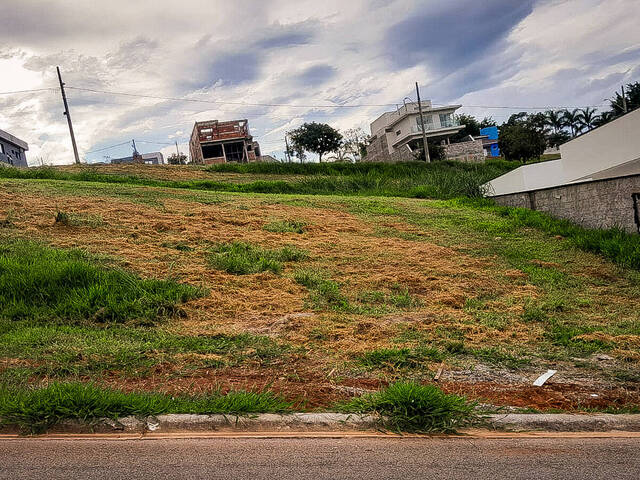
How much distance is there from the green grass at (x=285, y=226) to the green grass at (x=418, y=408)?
24.3ft

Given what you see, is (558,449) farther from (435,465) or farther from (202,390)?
(202,390)

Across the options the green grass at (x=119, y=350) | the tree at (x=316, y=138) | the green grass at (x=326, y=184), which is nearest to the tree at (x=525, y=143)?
the tree at (x=316, y=138)

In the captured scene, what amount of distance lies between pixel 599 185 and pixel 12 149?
170 feet

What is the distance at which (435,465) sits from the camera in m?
2.85

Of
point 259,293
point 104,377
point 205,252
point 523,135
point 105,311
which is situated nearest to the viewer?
point 104,377

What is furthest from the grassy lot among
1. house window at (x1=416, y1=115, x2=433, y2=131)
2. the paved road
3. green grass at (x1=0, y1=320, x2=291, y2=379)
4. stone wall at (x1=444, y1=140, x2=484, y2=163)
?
house window at (x1=416, y1=115, x2=433, y2=131)

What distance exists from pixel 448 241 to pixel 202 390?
26.2 ft

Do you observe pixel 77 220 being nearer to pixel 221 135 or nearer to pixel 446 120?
pixel 221 135

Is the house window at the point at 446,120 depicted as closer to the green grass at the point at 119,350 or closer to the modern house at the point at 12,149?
the modern house at the point at 12,149

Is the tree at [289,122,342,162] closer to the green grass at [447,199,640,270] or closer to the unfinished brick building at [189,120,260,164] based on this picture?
the unfinished brick building at [189,120,260,164]

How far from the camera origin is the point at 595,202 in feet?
38.9

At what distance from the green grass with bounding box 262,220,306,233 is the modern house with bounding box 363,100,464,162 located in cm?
3830

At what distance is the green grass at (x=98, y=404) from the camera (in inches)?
128

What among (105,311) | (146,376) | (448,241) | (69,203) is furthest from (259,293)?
(69,203)
